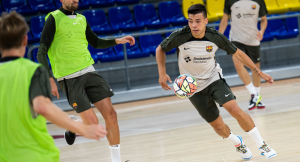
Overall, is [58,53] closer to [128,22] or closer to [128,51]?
[128,51]

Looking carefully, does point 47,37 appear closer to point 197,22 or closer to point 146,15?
point 197,22

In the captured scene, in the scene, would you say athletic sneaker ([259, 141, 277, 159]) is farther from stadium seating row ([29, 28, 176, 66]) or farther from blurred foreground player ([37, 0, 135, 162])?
stadium seating row ([29, 28, 176, 66])

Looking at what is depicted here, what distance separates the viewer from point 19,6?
9359 millimetres

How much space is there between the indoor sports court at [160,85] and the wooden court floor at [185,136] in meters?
0.01

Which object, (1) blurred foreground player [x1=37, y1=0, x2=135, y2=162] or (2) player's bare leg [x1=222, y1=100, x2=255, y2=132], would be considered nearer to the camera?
(2) player's bare leg [x1=222, y1=100, x2=255, y2=132]

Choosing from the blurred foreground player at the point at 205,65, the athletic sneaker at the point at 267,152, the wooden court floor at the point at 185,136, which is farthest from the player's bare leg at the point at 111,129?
the athletic sneaker at the point at 267,152

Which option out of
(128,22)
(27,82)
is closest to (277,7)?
(128,22)

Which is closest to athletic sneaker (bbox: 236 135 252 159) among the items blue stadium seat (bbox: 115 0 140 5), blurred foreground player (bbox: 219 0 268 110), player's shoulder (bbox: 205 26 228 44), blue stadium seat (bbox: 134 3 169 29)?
player's shoulder (bbox: 205 26 228 44)

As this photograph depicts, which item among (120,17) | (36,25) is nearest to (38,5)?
(36,25)

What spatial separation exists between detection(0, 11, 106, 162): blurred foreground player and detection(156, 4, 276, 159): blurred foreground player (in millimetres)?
1924

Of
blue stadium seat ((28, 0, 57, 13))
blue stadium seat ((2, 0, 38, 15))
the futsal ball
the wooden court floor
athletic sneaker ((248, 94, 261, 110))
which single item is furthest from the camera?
blue stadium seat ((28, 0, 57, 13))

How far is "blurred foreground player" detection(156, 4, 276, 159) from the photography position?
11.5ft

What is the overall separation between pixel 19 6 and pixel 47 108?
8.50 meters

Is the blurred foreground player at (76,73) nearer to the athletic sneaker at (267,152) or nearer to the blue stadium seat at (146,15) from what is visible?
the athletic sneaker at (267,152)
